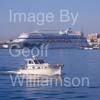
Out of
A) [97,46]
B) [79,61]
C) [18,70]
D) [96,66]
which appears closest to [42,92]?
[18,70]

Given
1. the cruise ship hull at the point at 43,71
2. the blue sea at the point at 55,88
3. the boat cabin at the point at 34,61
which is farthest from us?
the boat cabin at the point at 34,61

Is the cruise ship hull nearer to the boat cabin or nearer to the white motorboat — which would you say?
the white motorboat

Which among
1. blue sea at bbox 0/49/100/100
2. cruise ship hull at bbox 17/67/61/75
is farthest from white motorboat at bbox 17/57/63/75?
blue sea at bbox 0/49/100/100

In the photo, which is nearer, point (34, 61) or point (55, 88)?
point (55, 88)

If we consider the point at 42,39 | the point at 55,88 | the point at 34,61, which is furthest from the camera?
the point at 34,61

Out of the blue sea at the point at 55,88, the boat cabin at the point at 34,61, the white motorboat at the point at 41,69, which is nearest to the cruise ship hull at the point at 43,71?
the white motorboat at the point at 41,69

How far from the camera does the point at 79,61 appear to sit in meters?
11.0

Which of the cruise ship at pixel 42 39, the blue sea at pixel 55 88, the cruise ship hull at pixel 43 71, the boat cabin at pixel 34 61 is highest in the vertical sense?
the cruise ship at pixel 42 39

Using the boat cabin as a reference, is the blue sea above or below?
below

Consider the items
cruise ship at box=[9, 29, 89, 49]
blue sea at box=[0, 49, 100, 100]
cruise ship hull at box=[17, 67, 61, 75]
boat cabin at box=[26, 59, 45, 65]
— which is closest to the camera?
blue sea at box=[0, 49, 100, 100]

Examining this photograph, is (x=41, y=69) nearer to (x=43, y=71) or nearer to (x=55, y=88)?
(x=43, y=71)

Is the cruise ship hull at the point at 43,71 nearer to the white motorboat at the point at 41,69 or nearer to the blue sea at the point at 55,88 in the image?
the white motorboat at the point at 41,69

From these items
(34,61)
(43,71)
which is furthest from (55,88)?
(34,61)

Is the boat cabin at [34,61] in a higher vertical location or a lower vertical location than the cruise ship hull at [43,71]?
higher
